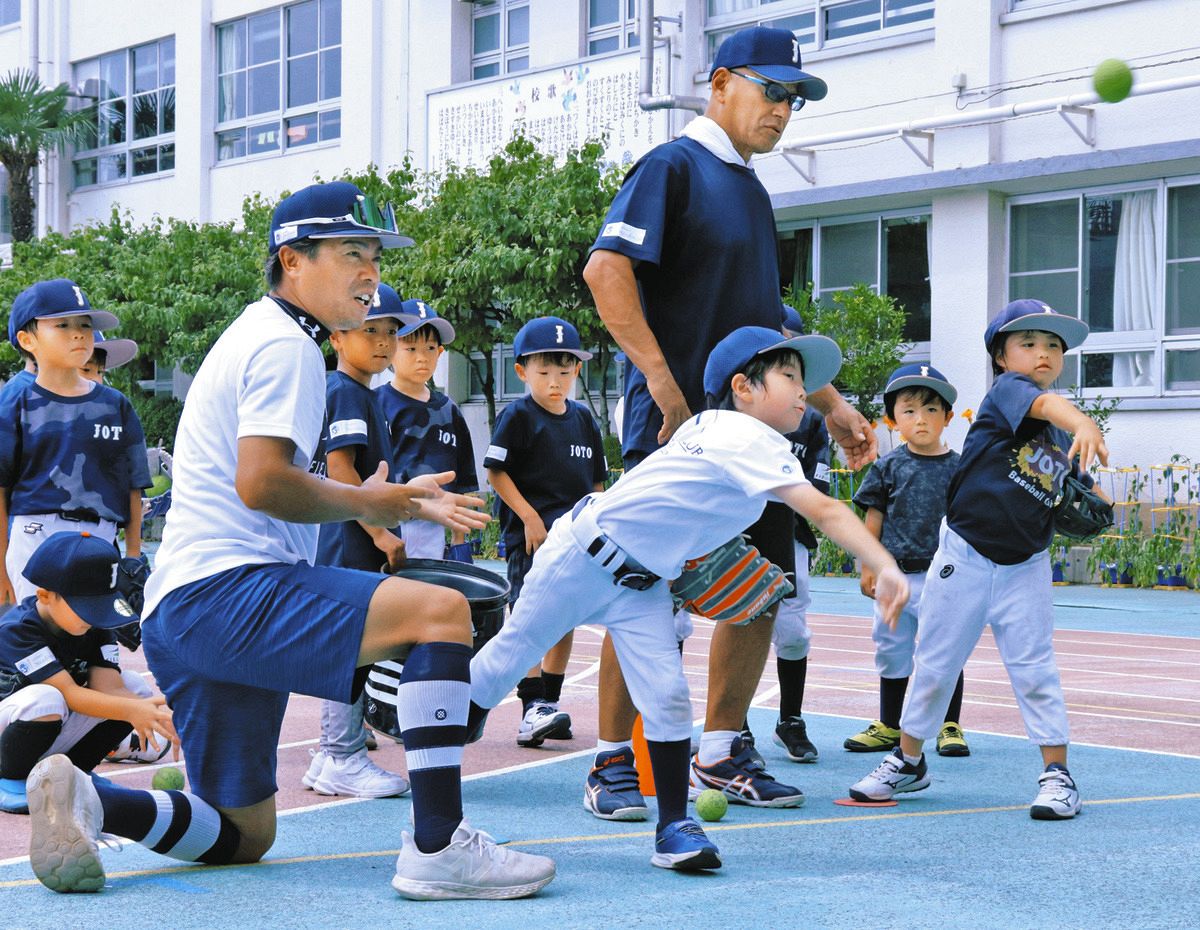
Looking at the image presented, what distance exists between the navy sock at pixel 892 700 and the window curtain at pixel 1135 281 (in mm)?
13125

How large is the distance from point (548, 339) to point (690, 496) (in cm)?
329

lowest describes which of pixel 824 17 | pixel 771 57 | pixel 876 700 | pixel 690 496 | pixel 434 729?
pixel 876 700

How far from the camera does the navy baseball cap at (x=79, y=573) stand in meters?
5.69

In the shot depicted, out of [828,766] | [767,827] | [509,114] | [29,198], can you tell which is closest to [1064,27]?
[509,114]

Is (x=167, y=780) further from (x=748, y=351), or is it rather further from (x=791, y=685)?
(x=791, y=685)

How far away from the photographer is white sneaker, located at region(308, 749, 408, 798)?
582 cm

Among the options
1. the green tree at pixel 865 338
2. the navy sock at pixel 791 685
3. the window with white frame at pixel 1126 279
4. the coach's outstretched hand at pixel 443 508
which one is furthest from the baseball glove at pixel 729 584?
the window with white frame at pixel 1126 279

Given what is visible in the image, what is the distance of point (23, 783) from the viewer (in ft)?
18.2

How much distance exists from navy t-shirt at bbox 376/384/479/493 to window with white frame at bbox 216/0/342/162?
22706 mm

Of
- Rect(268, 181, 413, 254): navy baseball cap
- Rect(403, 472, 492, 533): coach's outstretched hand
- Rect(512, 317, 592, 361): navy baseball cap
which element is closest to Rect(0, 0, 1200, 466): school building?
Rect(512, 317, 592, 361): navy baseball cap

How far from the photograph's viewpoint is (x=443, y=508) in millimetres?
4273

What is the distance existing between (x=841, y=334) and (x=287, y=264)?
1528cm

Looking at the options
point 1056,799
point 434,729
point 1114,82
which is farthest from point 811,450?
point 1114,82

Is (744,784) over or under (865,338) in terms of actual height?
under
